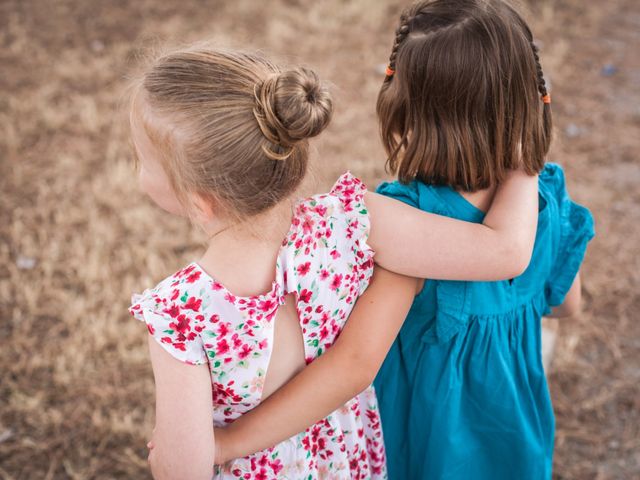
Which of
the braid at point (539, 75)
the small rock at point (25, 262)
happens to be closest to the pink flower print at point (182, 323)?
the braid at point (539, 75)

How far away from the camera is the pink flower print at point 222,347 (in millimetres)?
1254

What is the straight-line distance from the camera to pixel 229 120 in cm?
115

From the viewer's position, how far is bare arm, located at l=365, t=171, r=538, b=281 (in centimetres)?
131

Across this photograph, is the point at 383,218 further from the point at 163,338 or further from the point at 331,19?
the point at 331,19

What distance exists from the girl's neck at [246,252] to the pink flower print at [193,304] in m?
0.06

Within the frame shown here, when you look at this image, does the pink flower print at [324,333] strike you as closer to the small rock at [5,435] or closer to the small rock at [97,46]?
the small rock at [5,435]

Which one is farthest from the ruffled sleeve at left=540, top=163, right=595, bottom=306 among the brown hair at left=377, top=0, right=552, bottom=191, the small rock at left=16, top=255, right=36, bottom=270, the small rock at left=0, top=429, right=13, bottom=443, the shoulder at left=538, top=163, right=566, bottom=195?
the small rock at left=16, top=255, right=36, bottom=270

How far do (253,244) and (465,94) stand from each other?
0.51 meters

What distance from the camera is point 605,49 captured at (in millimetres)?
5336

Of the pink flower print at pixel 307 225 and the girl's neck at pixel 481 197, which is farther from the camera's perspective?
the girl's neck at pixel 481 197

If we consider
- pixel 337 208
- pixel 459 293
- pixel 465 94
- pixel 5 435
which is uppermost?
pixel 465 94

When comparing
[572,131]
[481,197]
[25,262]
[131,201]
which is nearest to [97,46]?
[131,201]

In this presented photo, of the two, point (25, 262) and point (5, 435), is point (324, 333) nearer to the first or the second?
point (5, 435)

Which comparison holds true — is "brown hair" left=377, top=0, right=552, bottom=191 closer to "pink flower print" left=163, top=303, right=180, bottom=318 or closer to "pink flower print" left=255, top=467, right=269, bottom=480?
"pink flower print" left=163, top=303, right=180, bottom=318
